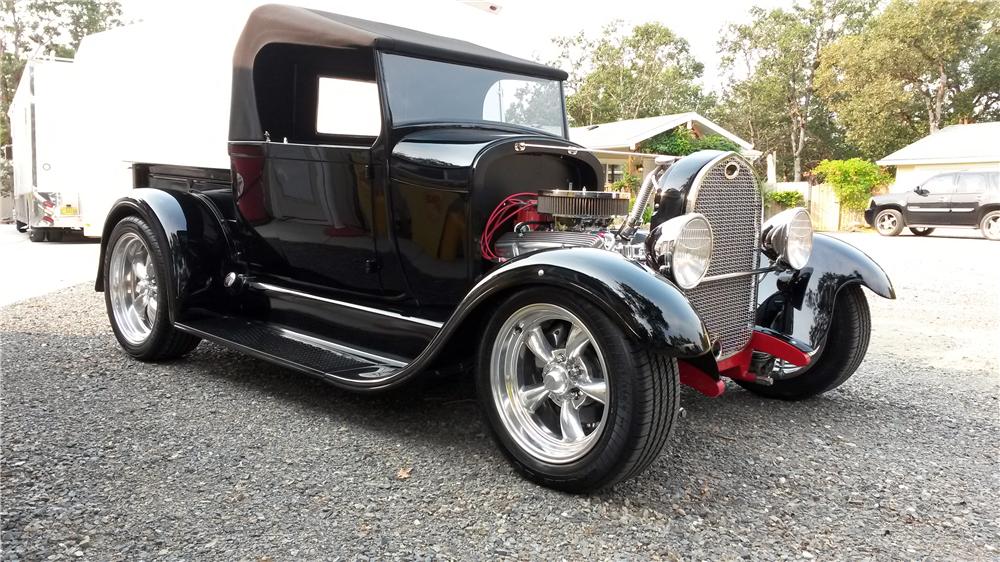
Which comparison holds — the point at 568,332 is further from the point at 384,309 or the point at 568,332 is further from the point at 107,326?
the point at 107,326

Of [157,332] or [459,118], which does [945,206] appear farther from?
[157,332]

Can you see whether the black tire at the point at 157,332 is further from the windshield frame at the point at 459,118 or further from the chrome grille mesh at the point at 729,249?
the chrome grille mesh at the point at 729,249

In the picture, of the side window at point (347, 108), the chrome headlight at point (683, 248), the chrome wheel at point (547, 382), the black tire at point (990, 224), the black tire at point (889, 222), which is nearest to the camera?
the chrome wheel at point (547, 382)

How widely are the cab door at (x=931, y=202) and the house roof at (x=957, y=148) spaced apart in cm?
746

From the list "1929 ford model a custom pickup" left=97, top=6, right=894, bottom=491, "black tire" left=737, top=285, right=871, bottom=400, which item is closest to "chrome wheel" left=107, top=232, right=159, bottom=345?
"1929 ford model a custom pickup" left=97, top=6, right=894, bottom=491

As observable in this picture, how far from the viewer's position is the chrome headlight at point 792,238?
11.5 feet

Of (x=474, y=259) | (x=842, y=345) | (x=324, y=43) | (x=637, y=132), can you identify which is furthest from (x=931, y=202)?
(x=324, y=43)

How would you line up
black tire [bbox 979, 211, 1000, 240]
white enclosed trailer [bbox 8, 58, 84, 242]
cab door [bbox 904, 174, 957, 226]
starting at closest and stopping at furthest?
white enclosed trailer [bbox 8, 58, 84, 242] → black tire [bbox 979, 211, 1000, 240] → cab door [bbox 904, 174, 957, 226]

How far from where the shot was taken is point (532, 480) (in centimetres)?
269

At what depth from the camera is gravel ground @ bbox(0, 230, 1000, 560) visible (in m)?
2.26

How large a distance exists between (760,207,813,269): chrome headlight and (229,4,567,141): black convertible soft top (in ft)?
5.22

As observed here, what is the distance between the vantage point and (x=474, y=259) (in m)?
3.35

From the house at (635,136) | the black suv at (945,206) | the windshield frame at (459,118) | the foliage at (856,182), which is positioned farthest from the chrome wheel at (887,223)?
the windshield frame at (459,118)

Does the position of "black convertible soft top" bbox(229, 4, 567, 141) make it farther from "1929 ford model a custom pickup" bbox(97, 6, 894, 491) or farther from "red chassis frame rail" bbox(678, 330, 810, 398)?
"red chassis frame rail" bbox(678, 330, 810, 398)
